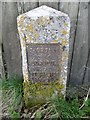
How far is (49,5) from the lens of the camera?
2205mm

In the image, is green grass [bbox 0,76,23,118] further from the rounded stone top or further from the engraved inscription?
the rounded stone top

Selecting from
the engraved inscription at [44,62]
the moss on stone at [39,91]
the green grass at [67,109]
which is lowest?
the green grass at [67,109]

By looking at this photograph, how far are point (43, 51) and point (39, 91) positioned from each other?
1.52ft

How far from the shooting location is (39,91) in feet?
8.32

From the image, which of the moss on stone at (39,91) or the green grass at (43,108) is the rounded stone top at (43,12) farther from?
the green grass at (43,108)

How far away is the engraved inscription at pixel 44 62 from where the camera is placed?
7.25 feet

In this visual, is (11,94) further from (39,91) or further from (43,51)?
(43,51)

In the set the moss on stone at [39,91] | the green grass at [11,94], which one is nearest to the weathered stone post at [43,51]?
the moss on stone at [39,91]

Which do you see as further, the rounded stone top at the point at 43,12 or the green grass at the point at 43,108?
the green grass at the point at 43,108

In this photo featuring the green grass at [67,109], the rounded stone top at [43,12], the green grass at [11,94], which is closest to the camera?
the rounded stone top at [43,12]

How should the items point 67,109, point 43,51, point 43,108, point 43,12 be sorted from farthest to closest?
1. point 43,108
2. point 67,109
3. point 43,51
4. point 43,12

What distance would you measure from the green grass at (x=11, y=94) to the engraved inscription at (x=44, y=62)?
275 millimetres

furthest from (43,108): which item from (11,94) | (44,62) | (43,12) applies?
(43,12)

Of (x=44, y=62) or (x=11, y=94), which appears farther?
(x=11, y=94)
